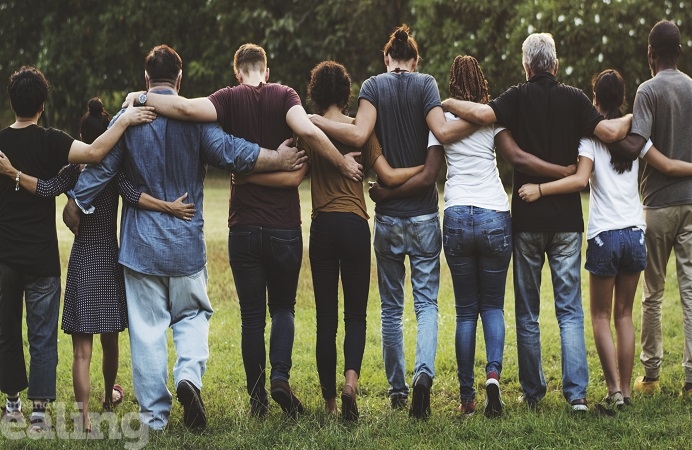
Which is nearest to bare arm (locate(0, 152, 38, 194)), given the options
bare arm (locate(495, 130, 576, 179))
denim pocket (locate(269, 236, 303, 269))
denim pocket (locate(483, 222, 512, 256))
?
denim pocket (locate(269, 236, 303, 269))

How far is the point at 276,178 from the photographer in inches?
218

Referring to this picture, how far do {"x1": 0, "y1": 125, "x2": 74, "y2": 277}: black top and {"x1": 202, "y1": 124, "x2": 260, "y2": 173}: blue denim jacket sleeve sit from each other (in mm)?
802

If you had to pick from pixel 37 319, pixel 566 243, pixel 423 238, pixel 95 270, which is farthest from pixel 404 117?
pixel 37 319

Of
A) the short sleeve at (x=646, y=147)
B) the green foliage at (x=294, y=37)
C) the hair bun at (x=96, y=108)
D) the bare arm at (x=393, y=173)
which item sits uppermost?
the green foliage at (x=294, y=37)

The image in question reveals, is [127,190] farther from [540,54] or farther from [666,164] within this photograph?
[666,164]

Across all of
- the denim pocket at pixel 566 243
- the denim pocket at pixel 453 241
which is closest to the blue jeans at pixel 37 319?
the denim pocket at pixel 453 241

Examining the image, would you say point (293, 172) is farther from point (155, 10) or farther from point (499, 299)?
point (155, 10)

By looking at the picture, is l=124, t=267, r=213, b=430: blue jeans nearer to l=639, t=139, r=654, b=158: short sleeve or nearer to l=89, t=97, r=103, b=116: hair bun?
l=89, t=97, r=103, b=116: hair bun

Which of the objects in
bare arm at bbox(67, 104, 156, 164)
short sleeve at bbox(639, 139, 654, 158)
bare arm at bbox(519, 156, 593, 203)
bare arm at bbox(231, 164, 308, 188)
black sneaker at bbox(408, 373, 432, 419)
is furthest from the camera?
short sleeve at bbox(639, 139, 654, 158)

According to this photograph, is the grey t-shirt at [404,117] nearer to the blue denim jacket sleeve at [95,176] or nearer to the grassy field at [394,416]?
the grassy field at [394,416]

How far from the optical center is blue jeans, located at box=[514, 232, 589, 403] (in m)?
5.73

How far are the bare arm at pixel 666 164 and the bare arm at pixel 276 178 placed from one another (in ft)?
7.49

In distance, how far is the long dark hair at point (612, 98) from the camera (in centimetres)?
581

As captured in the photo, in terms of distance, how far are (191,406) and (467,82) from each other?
8.29 feet
